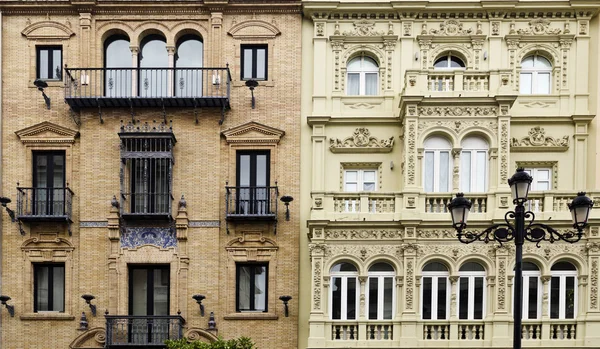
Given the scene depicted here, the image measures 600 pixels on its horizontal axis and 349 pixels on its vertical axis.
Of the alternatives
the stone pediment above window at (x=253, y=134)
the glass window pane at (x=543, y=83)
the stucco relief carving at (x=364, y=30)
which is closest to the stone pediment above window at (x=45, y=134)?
the stone pediment above window at (x=253, y=134)

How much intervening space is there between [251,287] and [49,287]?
6.20 meters

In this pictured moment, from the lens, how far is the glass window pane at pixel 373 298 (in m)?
20.3

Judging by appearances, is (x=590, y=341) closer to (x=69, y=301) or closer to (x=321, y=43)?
(x=321, y=43)

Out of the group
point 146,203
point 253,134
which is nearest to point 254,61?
point 253,134

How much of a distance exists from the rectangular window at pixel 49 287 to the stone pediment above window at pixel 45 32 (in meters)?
7.09

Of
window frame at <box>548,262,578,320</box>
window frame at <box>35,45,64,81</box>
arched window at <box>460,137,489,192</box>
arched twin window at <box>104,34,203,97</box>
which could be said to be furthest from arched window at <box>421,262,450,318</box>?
window frame at <box>35,45,64,81</box>

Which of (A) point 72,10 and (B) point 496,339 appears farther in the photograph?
(A) point 72,10

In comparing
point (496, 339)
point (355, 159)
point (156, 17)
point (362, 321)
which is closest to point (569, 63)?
point (355, 159)

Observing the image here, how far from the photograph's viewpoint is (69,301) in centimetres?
2159

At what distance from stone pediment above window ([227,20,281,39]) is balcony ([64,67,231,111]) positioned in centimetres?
131

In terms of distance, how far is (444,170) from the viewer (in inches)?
826

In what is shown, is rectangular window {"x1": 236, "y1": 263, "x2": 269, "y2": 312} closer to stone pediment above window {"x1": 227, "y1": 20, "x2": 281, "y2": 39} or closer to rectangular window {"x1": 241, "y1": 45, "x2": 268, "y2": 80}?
rectangular window {"x1": 241, "y1": 45, "x2": 268, "y2": 80}

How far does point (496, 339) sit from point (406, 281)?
285 centimetres

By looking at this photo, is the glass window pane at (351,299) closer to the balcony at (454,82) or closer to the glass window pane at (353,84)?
the balcony at (454,82)
